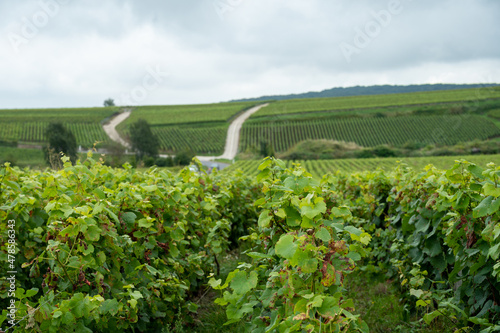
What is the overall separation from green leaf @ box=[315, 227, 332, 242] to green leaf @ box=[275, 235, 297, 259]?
0.43 ft

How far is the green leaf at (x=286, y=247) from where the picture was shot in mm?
1739

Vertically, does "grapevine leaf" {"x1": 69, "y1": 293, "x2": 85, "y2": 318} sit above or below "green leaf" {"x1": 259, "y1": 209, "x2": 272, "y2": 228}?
below

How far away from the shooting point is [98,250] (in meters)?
2.80

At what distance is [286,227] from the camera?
2391 millimetres

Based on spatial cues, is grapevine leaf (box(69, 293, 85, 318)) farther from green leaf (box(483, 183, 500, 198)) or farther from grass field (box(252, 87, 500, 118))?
grass field (box(252, 87, 500, 118))

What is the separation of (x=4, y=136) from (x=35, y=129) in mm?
8096

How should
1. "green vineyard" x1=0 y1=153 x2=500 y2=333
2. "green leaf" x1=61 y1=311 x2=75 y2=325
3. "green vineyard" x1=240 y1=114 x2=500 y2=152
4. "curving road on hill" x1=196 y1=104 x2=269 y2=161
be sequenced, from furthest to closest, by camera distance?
"green vineyard" x1=240 y1=114 x2=500 y2=152 < "curving road on hill" x1=196 y1=104 x2=269 y2=161 < "green leaf" x1=61 y1=311 x2=75 y2=325 < "green vineyard" x1=0 y1=153 x2=500 y2=333

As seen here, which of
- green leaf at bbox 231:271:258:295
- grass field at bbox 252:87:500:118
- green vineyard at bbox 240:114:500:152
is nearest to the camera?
green leaf at bbox 231:271:258:295

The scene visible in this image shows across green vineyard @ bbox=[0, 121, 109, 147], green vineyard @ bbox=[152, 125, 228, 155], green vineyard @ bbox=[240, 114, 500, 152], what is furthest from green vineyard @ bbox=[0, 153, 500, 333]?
green vineyard @ bbox=[240, 114, 500, 152]

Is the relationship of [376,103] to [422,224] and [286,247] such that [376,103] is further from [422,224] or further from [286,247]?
[286,247]

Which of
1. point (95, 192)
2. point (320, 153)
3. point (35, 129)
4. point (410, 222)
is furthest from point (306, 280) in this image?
point (35, 129)

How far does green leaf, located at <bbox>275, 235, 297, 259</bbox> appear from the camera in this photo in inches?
68.5

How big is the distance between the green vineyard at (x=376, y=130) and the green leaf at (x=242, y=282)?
71100 millimetres

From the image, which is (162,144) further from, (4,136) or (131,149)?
(4,136)
